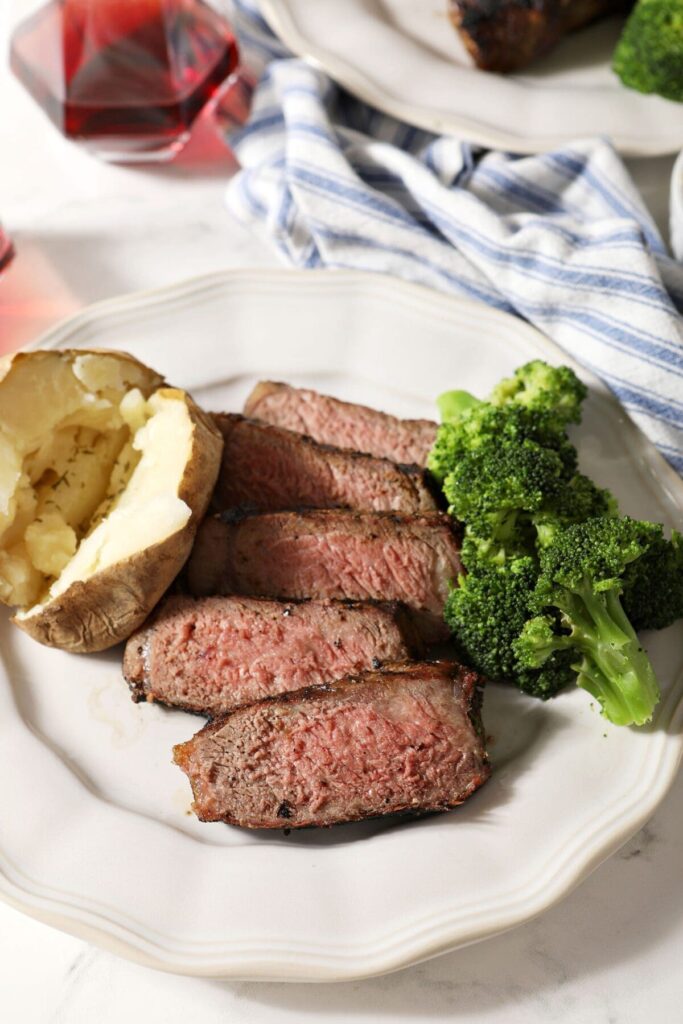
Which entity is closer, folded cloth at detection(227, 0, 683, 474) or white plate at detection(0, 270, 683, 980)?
white plate at detection(0, 270, 683, 980)

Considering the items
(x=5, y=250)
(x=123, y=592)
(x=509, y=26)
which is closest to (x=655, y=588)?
(x=123, y=592)

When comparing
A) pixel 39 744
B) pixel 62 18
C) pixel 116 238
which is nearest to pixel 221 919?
pixel 39 744

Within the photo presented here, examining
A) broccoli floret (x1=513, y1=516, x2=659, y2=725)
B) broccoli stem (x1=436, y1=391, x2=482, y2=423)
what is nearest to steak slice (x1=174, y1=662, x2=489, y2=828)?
broccoli floret (x1=513, y1=516, x2=659, y2=725)

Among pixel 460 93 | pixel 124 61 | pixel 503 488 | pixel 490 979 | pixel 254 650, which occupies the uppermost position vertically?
pixel 460 93

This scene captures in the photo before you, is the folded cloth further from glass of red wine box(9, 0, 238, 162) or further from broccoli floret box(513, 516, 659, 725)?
broccoli floret box(513, 516, 659, 725)

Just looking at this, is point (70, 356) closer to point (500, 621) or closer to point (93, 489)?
point (93, 489)

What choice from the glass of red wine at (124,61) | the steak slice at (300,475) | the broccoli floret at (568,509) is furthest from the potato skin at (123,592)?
the glass of red wine at (124,61)

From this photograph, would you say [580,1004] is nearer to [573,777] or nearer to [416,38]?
[573,777]
